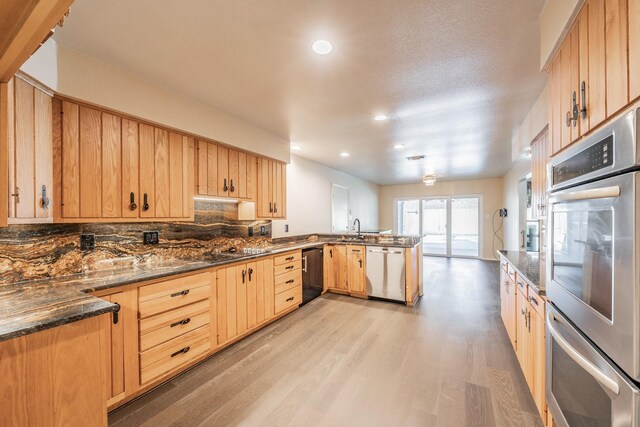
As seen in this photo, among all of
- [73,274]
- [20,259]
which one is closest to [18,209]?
[20,259]

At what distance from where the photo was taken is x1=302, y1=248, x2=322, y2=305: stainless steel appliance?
156 inches

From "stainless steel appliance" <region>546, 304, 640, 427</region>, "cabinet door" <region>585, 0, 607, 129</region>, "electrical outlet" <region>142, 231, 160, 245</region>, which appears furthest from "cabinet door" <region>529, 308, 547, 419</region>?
"electrical outlet" <region>142, 231, 160, 245</region>

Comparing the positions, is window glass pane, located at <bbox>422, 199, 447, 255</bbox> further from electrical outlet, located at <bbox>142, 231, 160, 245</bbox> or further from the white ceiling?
electrical outlet, located at <bbox>142, 231, 160, 245</bbox>

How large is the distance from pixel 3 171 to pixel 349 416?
7.87 ft

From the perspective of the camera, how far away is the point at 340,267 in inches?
178

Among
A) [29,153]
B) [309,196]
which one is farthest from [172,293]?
[309,196]

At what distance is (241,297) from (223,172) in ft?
4.79

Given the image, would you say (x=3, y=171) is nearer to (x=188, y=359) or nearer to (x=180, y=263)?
(x=180, y=263)

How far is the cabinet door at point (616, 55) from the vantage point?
87 centimetres

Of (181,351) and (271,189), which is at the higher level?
(271,189)

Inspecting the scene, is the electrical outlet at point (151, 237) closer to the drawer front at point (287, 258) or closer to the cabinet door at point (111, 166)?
the cabinet door at point (111, 166)

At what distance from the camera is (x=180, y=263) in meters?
2.50

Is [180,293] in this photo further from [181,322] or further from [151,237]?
[151,237]

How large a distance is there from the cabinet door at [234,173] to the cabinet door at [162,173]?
761 millimetres
